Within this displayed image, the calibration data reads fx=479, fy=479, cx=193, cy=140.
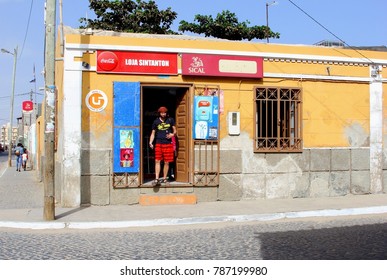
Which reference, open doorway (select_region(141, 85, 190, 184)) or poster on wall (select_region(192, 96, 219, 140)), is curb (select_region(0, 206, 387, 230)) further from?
poster on wall (select_region(192, 96, 219, 140))

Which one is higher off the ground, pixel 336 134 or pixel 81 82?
pixel 81 82

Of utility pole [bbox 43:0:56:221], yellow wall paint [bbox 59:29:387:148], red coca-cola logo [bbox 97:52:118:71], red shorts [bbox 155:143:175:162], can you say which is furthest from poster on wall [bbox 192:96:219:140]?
utility pole [bbox 43:0:56:221]

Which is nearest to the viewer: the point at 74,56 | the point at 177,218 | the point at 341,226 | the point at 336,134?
the point at 341,226

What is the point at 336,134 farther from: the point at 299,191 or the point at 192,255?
the point at 192,255

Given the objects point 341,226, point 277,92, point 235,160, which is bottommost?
point 341,226

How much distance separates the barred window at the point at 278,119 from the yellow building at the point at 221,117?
0.08 ft

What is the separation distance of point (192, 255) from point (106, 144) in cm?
502

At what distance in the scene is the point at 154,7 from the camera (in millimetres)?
28594

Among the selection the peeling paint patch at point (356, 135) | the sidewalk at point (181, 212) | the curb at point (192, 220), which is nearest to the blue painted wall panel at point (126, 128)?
the sidewalk at point (181, 212)

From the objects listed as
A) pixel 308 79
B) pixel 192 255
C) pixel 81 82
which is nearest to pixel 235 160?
pixel 308 79

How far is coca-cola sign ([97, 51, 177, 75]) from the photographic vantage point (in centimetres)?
1061

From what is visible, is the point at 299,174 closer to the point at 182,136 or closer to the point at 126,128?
the point at 182,136

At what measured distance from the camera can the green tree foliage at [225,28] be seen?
30.4 m

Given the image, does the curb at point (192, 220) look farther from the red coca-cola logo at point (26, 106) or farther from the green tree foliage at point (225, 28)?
the green tree foliage at point (225, 28)
